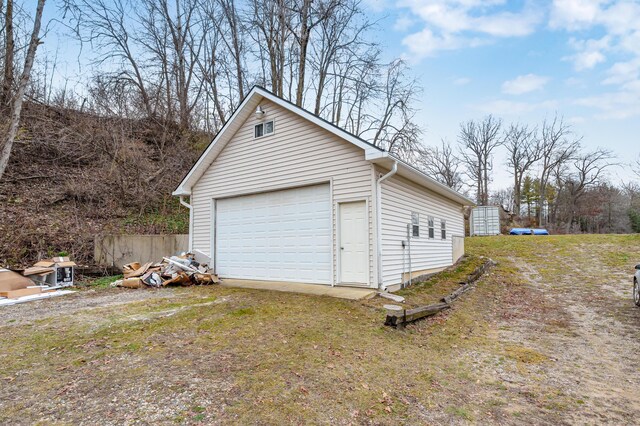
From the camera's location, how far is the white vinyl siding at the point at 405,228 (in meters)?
8.36

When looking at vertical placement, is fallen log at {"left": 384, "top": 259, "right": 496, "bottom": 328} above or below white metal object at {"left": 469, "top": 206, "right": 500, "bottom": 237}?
below

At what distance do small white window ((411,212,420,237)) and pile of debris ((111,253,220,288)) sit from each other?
19.1 feet

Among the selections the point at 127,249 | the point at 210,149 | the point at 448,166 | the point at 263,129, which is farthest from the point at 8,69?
the point at 448,166

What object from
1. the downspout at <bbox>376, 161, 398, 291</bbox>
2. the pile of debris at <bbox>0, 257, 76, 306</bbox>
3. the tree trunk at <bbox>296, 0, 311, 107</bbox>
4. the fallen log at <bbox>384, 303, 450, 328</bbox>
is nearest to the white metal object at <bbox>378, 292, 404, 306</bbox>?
the downspout at <bbox>376, 161, 398, 291</bbox>

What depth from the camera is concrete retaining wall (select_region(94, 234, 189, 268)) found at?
1126 cm

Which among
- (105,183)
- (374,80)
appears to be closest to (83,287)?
(105,183)

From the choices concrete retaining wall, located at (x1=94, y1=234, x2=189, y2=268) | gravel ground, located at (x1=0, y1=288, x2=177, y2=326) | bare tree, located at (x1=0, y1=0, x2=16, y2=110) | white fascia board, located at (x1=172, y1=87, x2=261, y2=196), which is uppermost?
bare tree, located at (x1=0, y1=0, x2=16, y2=110)

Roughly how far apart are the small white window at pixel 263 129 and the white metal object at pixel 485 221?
69.0 feet

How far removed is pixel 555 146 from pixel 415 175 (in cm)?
3814

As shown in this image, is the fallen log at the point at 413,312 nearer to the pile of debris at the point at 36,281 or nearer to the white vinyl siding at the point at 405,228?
the white vinyl siding at the point at 405,228

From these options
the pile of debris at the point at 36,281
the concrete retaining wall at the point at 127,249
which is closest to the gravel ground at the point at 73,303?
the pile of debris at the point at 36,281

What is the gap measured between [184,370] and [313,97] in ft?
60.7

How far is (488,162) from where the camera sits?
39188 mm

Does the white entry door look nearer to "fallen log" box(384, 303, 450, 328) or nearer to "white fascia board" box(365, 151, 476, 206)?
"white fascia board" box(365, 151, 476, 206)
